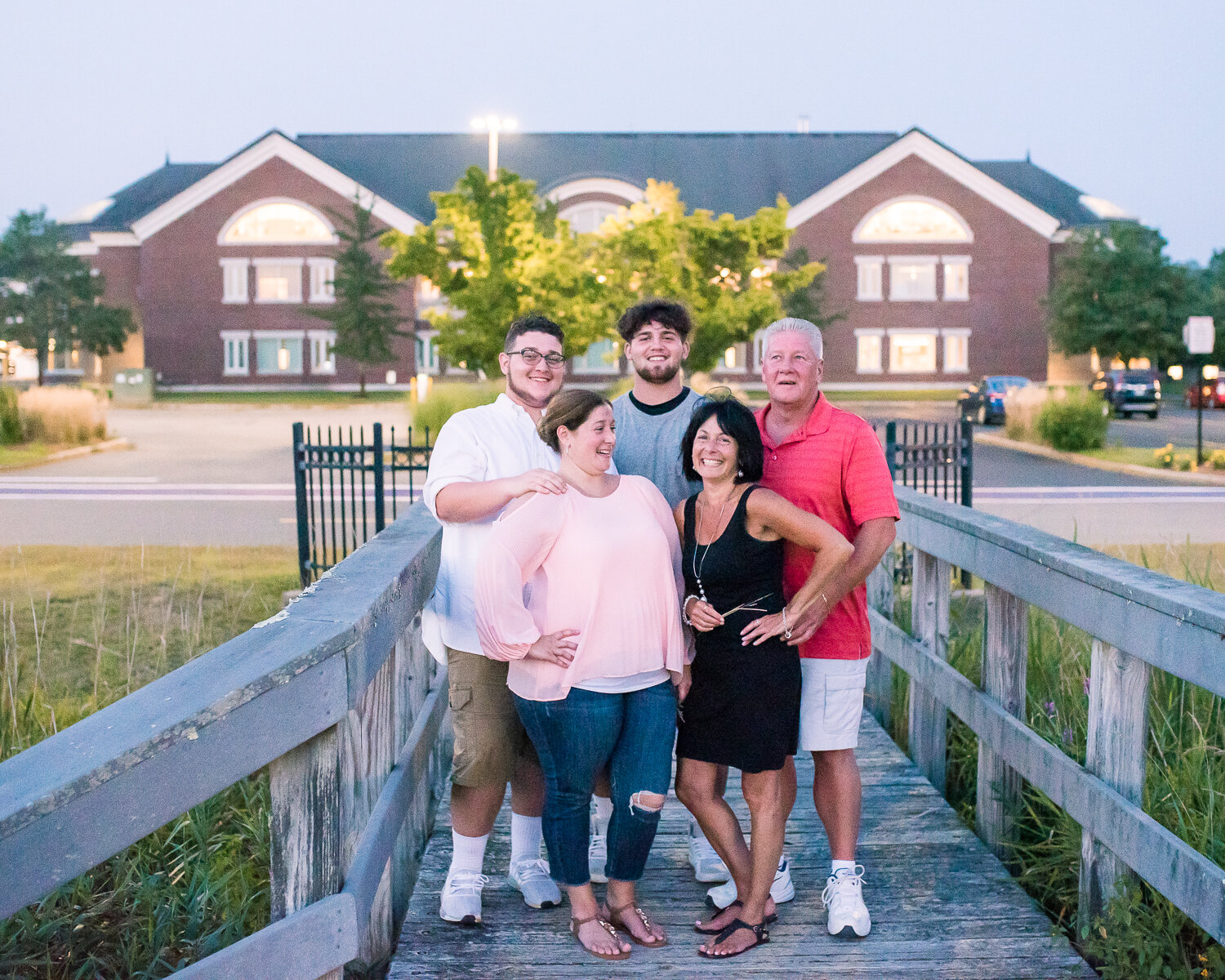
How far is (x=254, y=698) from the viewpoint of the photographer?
2.29 m

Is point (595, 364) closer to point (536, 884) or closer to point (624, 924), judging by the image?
point (536, 884)

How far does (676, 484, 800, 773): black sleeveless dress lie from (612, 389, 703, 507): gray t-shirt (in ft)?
1.48

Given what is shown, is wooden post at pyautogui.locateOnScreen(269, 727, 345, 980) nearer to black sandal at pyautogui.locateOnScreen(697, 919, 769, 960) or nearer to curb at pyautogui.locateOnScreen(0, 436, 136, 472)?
black sandal at pyautogui.locateOnScreen(697, 919, 769, 960)

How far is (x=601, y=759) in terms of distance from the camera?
3490 millimetres

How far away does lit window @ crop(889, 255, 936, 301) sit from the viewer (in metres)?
52.5

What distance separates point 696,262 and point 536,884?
30714mm

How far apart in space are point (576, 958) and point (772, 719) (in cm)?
88

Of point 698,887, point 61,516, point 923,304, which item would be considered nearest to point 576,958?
point 698,887

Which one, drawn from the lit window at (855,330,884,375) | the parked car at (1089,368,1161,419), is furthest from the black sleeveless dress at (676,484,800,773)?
the lit window at (855,330,884,375)

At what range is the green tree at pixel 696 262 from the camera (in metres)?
32.3

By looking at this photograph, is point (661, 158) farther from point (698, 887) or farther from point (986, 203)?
point (698, 887)

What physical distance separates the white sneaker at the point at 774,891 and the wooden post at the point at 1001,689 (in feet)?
2.72

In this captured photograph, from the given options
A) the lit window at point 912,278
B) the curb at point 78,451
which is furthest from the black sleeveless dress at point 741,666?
the lit window at point 912,278

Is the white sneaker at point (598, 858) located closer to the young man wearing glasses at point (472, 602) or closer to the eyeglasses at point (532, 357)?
the young man wearing glasses at point (472, 602)
